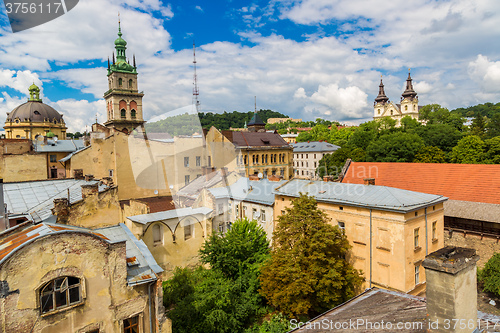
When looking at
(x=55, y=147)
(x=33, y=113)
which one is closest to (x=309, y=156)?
(x=55, y=147)

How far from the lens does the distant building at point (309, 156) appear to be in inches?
3332

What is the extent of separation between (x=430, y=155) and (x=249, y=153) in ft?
112

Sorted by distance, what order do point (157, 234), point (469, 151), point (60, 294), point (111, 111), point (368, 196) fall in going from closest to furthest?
point (60, 294) < point (368, 196) < point (157, 234) < point (469, 151) < point (111, 111)

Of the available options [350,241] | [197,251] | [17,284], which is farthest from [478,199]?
[17,284]

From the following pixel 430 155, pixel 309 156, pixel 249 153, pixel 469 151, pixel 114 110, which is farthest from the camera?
pixel 309 156

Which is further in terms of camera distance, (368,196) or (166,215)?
(166,215)

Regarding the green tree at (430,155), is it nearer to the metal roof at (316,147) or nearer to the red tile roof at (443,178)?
the red tile roof at (443,178)

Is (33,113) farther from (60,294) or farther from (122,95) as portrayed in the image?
(60,294)

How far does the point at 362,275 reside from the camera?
789 inches

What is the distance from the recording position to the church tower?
66.5 m

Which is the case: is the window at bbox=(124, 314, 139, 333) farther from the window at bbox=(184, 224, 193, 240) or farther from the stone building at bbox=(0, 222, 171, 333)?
the window at bbox=(184, 224, 193, 240)

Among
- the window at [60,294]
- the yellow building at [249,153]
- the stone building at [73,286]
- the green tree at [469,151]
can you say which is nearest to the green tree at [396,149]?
the green tree at [469,151]

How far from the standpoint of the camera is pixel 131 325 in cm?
1052

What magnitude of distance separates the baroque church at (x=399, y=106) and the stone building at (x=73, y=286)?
13538 centimetres
